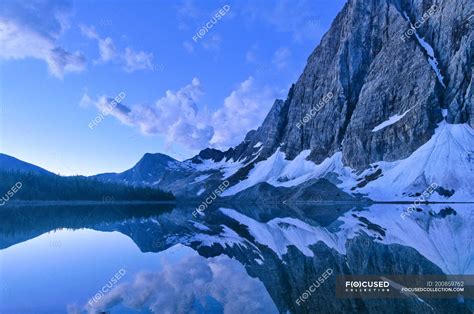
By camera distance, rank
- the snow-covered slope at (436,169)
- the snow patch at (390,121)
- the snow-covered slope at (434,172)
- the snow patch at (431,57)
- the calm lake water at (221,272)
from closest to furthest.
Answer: the calm lake water at (221,272), the snow-covered slope at (434,172), the snow-covered slope at (436,169), the snow patch at (431,57), the snow patch at (390,121)

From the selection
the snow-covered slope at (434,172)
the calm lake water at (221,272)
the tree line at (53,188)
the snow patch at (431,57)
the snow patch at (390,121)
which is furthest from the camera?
the snow patch at (390,121)

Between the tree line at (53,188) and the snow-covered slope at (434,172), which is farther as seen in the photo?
the tree line at (53,188)

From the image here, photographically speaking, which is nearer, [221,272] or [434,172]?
[221,272]

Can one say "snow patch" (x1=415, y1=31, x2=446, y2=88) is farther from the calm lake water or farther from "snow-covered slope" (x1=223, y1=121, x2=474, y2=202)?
the calm lake water

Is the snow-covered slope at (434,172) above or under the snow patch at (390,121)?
under

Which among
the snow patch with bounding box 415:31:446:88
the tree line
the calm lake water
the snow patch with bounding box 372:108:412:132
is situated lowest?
the calm lake water

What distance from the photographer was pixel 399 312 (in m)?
12.9

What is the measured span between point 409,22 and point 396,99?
4401 cm

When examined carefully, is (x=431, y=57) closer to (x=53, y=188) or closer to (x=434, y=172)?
(x=434, y=172)

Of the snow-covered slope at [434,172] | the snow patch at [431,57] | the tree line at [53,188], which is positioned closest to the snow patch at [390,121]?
the snow-covered slope at [434,172]

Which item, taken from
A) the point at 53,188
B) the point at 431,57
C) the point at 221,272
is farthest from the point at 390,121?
the point at 221,272

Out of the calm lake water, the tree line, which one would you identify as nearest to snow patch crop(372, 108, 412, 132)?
the tree line

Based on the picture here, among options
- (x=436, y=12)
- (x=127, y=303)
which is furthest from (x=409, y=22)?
(x=127, y=303)

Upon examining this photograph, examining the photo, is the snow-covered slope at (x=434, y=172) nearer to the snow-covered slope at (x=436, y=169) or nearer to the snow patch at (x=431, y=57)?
the snow-covered slope at (x=436, y=169)
